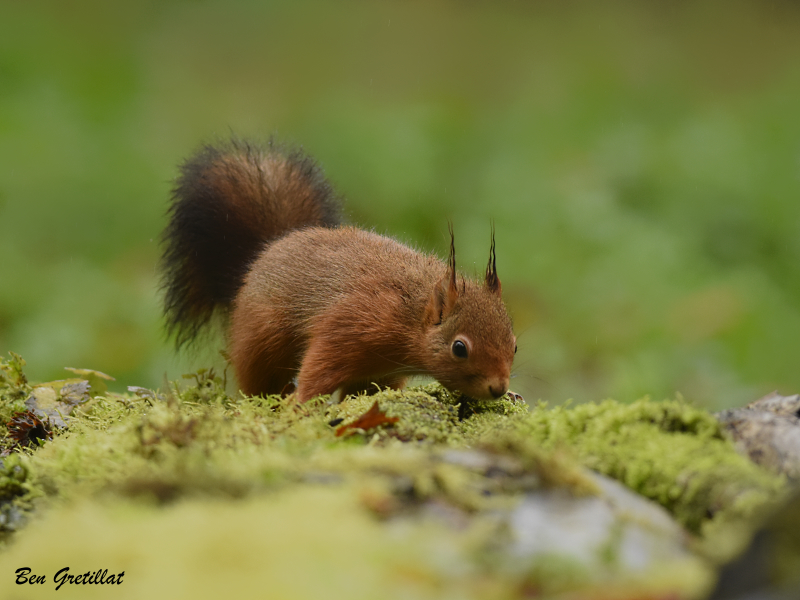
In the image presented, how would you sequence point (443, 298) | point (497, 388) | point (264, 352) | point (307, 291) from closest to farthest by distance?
point (497, 388), point (443, 298), point (307, 291), point (264, 352)

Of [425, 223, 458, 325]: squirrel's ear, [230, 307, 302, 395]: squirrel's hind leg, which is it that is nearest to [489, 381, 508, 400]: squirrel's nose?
[425, 223, 458, 325]: squirrel's ear

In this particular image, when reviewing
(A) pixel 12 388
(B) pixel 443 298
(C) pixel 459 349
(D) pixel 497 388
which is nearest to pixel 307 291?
(B) pixel 443 298

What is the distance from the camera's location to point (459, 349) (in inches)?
93.0

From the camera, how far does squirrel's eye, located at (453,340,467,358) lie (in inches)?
92.7

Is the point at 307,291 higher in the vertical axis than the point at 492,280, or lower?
lower

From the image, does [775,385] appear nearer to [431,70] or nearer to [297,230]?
[297,230]

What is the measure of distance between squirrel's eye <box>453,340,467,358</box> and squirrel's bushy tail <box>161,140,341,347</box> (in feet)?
4.18

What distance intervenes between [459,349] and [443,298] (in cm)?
21

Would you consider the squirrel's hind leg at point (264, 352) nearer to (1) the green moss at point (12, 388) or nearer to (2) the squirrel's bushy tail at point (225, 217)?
(2) the squirrel's bushy tail at point (225, 217)

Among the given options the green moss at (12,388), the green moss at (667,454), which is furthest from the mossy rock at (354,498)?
the green moss at (12,388)

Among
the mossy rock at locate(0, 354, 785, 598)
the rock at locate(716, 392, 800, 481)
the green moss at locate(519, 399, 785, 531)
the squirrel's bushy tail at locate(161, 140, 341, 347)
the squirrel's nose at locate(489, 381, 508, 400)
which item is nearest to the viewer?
the mossy rock at locate(0, 354, 785, 598)

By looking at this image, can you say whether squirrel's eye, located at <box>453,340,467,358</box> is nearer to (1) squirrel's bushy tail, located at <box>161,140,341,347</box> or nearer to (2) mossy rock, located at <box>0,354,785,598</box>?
(2) mossy rock, located at <box>0,354,785,598</box>

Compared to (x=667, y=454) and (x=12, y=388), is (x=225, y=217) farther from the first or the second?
(x=667, y=454)

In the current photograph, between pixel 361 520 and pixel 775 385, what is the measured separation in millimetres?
4004
